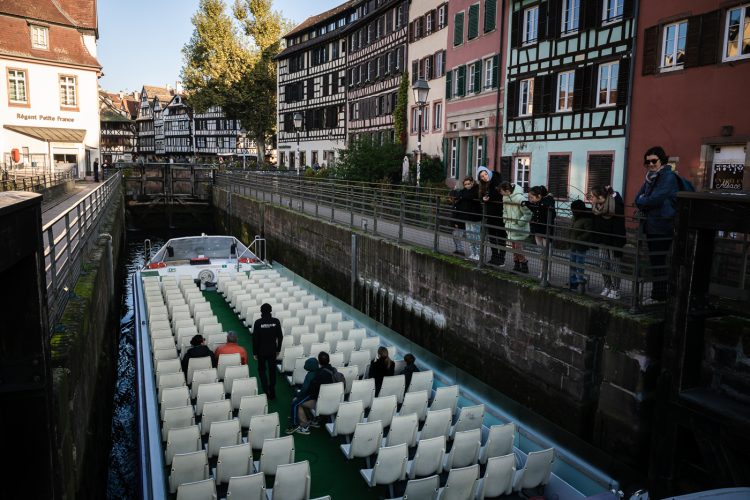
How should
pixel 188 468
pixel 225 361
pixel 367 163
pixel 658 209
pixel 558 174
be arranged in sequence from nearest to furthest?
Answer: pixel 188 468 → pixel 658 209 → pixel 225 361 → pixel 558 174 → pixel 367 163

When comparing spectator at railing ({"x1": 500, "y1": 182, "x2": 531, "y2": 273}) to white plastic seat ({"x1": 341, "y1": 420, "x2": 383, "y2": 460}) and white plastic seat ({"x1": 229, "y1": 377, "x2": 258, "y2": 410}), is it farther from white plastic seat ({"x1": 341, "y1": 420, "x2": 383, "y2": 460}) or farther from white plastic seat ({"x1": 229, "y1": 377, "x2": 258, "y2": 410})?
white plastic seat ({"x1": 229, "y1": 377, "x2": 258, "y2": 410})

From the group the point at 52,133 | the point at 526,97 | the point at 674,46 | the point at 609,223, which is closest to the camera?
the point at 609,223

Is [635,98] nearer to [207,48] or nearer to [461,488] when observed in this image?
[461,488]

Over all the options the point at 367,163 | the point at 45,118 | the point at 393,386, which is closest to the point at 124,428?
the point at 393,386

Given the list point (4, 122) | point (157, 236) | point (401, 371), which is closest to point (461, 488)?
point (401, 371)

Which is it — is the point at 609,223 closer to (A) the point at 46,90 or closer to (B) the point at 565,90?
(B) the point at 565,90

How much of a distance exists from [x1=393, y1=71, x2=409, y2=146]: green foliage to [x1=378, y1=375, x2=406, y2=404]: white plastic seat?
26.5 meters

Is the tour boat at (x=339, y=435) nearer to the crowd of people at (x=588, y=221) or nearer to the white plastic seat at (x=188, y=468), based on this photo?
the white plastic seat at (x=188, y=468)

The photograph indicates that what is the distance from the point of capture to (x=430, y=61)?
3100 cm

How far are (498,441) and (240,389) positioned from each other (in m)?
3.41

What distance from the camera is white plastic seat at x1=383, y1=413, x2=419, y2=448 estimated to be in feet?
23.4

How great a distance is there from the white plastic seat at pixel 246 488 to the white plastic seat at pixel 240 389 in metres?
2.42

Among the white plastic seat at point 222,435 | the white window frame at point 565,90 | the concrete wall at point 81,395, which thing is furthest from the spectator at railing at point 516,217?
the white window frame at point 565,90

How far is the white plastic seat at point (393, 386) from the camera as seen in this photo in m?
8.48
